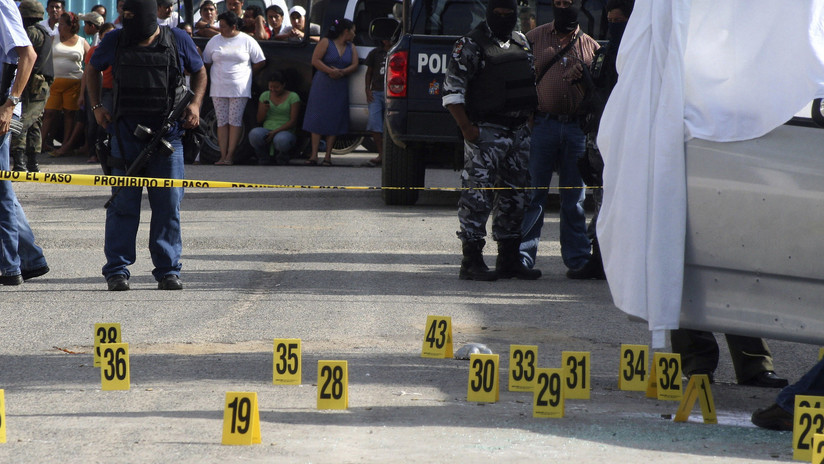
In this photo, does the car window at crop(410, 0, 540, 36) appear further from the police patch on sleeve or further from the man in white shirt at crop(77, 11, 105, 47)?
the man in white shirt at crop(77, 11, 105, 47)

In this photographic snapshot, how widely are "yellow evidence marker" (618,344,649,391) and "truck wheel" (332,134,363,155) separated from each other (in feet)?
44.3

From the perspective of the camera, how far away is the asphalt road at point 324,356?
4441mm

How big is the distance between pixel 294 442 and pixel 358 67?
13084 mm

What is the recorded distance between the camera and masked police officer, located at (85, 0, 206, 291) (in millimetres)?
8031

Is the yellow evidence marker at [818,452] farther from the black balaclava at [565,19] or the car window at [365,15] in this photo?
the car window at [365,15]

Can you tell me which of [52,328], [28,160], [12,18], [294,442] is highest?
[12,18]

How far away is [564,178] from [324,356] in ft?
11.8

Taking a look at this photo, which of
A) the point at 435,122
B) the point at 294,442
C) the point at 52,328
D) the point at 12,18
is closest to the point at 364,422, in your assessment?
the point at 294,442

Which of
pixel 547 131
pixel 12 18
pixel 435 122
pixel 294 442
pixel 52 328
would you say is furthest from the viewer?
pixel 435 122

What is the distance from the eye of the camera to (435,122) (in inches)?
461

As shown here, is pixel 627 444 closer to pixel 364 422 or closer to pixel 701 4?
pixel 364 422

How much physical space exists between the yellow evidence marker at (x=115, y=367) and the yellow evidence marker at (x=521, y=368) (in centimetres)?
166

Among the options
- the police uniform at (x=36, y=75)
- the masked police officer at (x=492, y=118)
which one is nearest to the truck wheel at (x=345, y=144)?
the police uniform at (x=36, y=75)

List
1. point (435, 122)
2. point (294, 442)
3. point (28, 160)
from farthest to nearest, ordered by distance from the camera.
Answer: point (28, 160) → point (435, 122) → point (294, 442)
